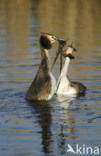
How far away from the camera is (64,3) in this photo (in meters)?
24.2

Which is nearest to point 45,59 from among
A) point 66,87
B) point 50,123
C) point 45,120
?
point 66,87

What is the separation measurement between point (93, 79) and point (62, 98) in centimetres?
126

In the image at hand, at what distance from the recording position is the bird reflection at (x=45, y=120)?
8.02 meters

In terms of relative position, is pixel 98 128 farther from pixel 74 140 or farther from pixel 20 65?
pixel 20 65

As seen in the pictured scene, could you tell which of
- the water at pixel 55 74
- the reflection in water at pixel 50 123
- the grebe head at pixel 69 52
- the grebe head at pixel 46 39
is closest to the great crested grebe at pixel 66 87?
the water at pixel 55 74

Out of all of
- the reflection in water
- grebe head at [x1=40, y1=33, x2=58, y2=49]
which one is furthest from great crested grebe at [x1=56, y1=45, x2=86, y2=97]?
grebe head at [x1=40, y1=33, x2=58, y2=49]

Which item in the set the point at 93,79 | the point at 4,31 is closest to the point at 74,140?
the point at 93,79

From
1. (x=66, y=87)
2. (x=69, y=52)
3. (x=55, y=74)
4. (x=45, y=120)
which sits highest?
(x=69, y=52)

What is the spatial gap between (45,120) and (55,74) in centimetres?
335

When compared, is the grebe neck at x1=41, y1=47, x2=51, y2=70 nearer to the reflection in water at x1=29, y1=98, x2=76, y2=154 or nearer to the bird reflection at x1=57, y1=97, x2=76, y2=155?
the reflection in water at x1=29, y1=98, x2=76, y2=154

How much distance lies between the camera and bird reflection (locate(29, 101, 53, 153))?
316 inches

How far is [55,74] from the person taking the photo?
41.1ft

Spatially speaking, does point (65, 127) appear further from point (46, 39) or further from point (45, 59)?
point (46, 39)

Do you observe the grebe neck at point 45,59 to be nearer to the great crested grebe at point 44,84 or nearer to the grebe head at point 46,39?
the great crested grebe at point 44,84
